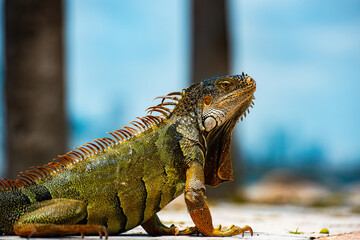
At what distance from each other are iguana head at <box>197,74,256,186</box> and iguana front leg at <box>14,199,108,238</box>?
1288 millimetres

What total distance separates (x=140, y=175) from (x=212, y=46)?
858cm

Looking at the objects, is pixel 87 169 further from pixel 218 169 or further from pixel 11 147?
pixel 11 147

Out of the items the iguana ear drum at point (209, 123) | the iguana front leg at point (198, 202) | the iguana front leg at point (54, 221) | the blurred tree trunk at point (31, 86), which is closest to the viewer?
the iguana front leg at point (54, 221)

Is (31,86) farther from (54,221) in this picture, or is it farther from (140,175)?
(54,221)

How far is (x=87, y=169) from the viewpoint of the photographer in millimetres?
3936

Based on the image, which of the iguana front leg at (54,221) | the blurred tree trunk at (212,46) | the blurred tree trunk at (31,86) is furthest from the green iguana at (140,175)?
the blurred tree trunk at (212,46)

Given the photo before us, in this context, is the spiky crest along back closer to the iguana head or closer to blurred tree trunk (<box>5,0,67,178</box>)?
the iguana head

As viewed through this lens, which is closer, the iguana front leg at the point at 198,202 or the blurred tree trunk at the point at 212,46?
the iguana front leg at the point at 198,202

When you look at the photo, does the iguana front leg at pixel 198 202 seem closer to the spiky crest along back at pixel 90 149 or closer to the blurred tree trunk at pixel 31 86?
the spiky crest along back at pixel 90 149

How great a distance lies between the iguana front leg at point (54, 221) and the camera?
3574mm

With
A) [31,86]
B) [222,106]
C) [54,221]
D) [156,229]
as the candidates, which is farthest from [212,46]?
[54,221]

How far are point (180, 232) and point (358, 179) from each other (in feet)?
61.0

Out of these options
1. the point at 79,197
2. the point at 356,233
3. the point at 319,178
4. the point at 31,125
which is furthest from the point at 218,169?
the point at 319,178

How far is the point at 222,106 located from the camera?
14.1 ft
